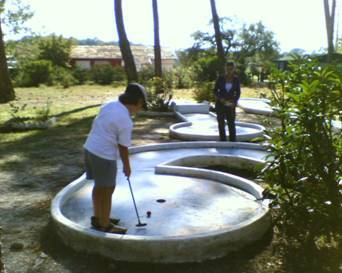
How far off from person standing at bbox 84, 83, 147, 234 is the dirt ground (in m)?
0.49

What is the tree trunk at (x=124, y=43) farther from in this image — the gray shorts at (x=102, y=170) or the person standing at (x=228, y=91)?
the gray shorts at (x=102, y=170)

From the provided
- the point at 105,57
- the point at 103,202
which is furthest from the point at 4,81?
the point at 105,57

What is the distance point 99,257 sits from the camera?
13.4 ft

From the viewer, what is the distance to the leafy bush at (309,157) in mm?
3816

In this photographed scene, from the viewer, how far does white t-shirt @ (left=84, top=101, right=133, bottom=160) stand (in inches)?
156

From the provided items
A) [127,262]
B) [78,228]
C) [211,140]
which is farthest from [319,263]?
[211,140]

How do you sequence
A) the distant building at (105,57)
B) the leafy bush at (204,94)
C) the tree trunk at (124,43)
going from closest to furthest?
the leafy bush at (204,94) < the tree trunk at (124,43) < the distant building at (105,57)

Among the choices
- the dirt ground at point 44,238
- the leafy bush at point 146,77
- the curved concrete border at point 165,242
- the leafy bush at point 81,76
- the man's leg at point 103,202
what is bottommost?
the dirt ground at point 44,238

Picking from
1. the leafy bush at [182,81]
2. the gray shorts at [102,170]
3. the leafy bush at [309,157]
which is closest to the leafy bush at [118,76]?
the leafy bush at [182,81]

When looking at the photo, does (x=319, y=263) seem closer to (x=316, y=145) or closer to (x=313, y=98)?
(x=316, y=145)

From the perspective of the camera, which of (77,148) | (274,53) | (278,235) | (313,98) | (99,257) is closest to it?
(313,98)

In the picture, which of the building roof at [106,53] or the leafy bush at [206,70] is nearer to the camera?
the leafy bush at [206,70]

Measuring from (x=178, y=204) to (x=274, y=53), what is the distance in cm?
5212

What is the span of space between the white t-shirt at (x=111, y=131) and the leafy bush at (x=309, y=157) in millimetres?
1310
